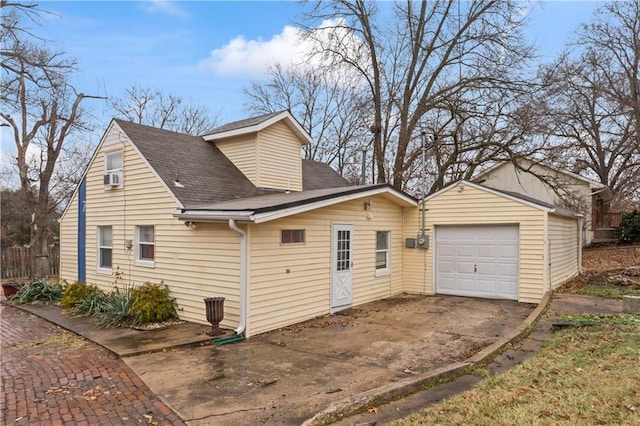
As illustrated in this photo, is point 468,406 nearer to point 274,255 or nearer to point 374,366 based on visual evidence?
point 374,366

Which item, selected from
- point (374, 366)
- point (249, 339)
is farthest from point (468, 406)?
point (249, 339)

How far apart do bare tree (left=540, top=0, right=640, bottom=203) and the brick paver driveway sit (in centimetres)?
2481

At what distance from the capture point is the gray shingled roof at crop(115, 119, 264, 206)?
970 centimetres

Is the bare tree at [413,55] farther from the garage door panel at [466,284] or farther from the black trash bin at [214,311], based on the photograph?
the black trash bin at [214,311]

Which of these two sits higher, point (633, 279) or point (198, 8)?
point (198, 8)

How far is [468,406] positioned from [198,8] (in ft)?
36.4

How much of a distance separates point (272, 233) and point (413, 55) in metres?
15.1

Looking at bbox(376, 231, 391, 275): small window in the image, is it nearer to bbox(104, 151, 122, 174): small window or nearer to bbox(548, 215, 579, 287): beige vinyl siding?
bbox(548, 215, 579, 287): beige vinyl siding

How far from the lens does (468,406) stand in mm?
4473

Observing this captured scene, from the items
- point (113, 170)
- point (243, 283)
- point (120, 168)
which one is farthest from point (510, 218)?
point (113, 170)

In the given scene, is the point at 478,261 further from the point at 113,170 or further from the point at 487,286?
the point at 113,170

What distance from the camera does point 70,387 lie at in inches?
213

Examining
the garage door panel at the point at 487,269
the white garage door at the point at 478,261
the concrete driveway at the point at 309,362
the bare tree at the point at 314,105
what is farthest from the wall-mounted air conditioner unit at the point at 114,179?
the bare tree at the point at 314,105

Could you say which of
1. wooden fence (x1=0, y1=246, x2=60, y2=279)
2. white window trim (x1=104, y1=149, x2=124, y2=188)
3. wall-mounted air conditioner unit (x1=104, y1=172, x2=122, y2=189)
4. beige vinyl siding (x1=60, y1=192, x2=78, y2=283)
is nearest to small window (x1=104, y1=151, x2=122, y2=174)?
white window trim (x1=104, y1=149, x2=124, y2=188)
